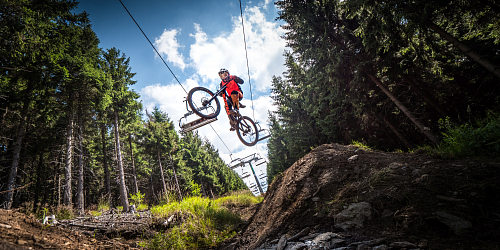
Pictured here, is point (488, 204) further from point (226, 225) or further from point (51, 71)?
point (51, 71)

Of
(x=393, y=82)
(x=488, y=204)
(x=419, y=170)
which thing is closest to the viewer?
(x=488, y=204)

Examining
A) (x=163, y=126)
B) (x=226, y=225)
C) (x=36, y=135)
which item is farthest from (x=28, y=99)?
(x=226, y=225)

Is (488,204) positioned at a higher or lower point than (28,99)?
lower

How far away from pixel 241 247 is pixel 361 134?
31.5 ft

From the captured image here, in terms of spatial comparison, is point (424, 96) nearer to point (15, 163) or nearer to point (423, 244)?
point (423, 244)

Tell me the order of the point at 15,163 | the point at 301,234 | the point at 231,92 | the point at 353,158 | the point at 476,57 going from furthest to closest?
the point at 15,163 → the point at 231,92 → the point at 476,57 → the point at 353,158 → the point at 301,234

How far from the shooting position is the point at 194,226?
491 centimetres

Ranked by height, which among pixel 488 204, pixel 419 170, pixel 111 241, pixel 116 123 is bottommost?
pixel 488 204

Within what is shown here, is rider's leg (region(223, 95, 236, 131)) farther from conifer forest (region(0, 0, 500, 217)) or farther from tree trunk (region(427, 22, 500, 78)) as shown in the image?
tree trunk (region(427, 22, 500, 78))

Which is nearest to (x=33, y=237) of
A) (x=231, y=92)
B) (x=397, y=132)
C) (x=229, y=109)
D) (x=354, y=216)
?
(x=354, y=216)

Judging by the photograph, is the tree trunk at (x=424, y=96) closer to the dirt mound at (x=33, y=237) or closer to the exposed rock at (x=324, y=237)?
the exposed rock at (x=324, y=237)

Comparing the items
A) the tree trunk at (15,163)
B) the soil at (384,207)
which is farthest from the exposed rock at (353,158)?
the tree trunk at (15,163)

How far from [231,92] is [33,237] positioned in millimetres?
6125

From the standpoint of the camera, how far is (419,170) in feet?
11.5
